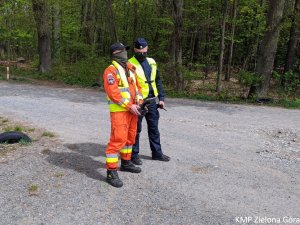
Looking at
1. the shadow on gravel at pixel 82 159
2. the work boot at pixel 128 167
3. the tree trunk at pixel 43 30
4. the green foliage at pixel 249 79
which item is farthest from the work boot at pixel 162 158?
the tree trunk at pixel 43 30

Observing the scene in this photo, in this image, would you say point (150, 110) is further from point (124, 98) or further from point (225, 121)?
point (225, 121)

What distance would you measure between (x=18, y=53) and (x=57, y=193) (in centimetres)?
3714

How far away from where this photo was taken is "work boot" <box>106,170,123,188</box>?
5.02 meters

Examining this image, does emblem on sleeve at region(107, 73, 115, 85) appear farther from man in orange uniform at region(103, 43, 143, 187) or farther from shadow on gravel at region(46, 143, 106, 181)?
shadow on gravel at region(46, 143, 106, 181)

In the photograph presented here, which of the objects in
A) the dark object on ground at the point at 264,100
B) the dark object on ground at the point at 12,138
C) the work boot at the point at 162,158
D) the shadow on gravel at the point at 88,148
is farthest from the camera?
the dark object on ground at the point at 264,100

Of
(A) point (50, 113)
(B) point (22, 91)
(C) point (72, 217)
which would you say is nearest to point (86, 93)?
(B) point (22, 91)

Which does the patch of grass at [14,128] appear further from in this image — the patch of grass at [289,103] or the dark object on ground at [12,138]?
the patch of grass at [289,103]

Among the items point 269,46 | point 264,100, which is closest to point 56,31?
point 269,46

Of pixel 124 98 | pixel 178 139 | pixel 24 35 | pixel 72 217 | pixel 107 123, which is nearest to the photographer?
pixel 72 217

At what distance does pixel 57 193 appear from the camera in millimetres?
4762

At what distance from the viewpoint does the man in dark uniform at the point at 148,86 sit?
18.4 feet

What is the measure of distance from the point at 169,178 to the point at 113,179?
2.98ft

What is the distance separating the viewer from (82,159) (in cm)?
618

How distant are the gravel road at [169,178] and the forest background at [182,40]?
4.91m
